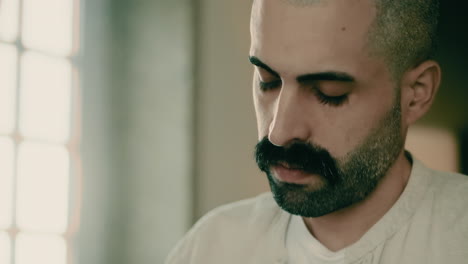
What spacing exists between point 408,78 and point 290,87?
0.27 m

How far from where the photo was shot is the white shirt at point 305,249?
124 centimetres

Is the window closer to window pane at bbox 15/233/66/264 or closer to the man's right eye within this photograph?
window pane at bbox 15/233/66/264

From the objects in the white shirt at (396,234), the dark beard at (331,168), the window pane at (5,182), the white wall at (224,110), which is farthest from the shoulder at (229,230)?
the window pane at (5,182)

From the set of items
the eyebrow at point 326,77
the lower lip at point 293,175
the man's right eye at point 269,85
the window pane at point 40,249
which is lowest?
the window pane at point 40,249

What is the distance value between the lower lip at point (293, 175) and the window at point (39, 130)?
45.4 inches

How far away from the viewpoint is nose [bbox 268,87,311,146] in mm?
1122

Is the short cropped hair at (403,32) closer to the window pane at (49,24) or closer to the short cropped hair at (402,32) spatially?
the short cropped hair at (402,32)

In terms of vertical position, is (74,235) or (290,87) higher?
(290,87)

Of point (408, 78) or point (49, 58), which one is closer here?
point (408, 78)

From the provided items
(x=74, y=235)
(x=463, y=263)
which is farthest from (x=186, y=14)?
(x=463, y=263)

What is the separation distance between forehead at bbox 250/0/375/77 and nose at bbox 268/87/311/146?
0.16 ft

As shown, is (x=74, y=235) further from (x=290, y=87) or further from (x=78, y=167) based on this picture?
(x=290, y=87)

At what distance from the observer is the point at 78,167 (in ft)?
7.07

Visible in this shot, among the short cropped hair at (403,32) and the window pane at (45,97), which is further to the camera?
the window pane at (45,97)
